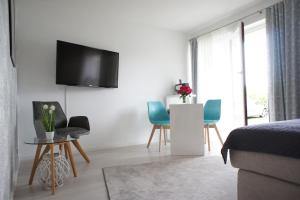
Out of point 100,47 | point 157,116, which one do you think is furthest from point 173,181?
point 100,47

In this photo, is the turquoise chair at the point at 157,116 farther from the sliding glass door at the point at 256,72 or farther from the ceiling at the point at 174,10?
the ceiling at the point at 174,10

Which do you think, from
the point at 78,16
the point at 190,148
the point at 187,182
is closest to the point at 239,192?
the point at 187,182

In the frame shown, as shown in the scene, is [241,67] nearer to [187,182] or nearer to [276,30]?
[276,30]

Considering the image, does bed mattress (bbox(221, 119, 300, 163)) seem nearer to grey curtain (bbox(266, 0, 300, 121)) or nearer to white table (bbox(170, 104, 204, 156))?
white table (bbox(170, 104, 204, 156))

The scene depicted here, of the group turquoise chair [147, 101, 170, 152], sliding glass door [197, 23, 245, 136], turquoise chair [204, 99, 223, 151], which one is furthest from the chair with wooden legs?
sliding glass door [197, 23, 245, 136]

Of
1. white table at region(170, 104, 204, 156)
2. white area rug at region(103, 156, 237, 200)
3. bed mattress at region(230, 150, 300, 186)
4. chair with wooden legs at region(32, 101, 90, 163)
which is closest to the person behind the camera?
bed mattress at region(230, 150, 300, 186)

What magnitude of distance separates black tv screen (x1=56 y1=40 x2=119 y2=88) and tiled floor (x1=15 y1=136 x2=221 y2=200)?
1.13 meters

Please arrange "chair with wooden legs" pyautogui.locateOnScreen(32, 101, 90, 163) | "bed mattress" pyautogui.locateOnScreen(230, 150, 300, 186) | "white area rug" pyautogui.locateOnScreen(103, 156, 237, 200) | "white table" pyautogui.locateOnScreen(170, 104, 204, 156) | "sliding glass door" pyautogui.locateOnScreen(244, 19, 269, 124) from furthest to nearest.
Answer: "sliding glass door" pyautogui.locateOnScreen(244, 19, 269, 124), "white table" pyautogui.locateOnScreen(170, 104, 204, 156), "chair with wooden legs" pyautogui.locateOnScreen(32, 101, 90, 163), "white area rug" pyautogui.locateOnScreen(103, 156, 237, 200), "bed mattress" pyautogui.locateOnScreen(230, 150, 300, 186)

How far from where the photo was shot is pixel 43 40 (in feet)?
10.7

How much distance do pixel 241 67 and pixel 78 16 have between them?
284 cm

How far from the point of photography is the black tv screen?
317 centimetres

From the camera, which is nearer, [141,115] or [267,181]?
[267,181]

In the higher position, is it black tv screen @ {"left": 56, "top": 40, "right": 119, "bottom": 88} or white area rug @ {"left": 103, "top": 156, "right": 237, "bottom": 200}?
black tv screen @ {"left": 56, "top": 40, "right": 119, "bottom": 88}

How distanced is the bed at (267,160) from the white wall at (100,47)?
2.57 metres
